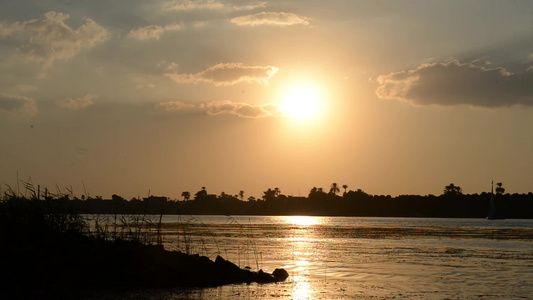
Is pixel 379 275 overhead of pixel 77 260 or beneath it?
beneath

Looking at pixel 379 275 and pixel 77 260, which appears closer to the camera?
pixel 77 260

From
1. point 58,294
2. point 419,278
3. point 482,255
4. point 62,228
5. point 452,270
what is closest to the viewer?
point 58,294

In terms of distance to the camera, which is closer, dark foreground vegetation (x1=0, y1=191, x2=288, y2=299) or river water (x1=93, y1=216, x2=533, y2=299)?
river water (x1=93, y1=216, x2=533, y2=299)

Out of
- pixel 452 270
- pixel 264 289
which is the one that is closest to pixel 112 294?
pixel 264 289

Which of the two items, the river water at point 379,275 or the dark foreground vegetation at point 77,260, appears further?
the dark foreground vegetation at point 77,260

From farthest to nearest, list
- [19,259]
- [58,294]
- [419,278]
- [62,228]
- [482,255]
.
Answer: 1. [482,255]
2. [419,278]
3. [62,228]
4. [19,259]
5. [58,294]

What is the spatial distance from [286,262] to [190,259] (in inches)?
454

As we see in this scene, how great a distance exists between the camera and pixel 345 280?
112 ft

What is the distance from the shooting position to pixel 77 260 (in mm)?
31328

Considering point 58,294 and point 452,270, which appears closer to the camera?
point 58,294

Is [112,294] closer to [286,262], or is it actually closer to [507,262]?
[286,262]

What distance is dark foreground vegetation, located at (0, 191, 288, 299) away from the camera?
29.7 meters

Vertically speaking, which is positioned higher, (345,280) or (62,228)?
(62,228)

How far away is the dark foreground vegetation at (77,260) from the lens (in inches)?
1169
